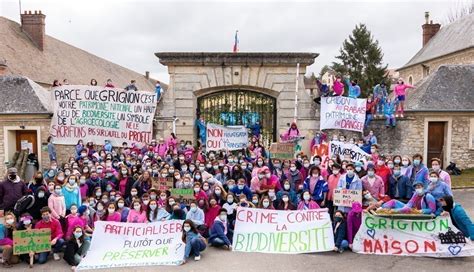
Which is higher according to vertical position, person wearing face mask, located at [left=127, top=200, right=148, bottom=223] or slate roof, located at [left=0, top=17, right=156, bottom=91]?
slate roof, located at [left=0, top=17, right=156, bottom=91]

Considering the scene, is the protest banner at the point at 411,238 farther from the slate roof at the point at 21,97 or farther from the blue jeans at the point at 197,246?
the slate roof at the point at 21,97

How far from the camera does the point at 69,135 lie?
14242mm

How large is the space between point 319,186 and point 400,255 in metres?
2.20

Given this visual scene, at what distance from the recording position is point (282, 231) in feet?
26.0

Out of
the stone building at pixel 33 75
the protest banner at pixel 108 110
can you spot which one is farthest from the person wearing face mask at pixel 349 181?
the stone building at pixel 33 75

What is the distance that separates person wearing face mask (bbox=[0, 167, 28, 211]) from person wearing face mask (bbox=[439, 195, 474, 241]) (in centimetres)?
866

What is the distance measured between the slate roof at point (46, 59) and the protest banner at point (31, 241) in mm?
20121

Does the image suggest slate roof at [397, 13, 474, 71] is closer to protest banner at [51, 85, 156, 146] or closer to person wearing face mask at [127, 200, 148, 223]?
protest banner at [51, 85, 156, 146]

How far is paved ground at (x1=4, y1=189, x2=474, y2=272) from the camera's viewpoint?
22.2 ft

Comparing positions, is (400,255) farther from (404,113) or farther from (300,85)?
(404,113)

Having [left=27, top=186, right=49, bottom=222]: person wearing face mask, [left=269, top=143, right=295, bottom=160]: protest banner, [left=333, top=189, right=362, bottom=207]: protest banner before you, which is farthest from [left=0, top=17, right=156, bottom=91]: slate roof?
[left=333, top=189, right=362, bottom=207]: protest banner

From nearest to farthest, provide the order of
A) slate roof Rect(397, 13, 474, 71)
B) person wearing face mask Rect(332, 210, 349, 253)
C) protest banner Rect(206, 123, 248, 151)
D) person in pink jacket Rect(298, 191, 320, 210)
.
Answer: person wearing face mask Rect(332, 210, 349, 253)
person in pink jacket Rect(298, 191, 320, 210)
protest banner Rect(206, 123, 248, 151)
slate roof Rect(397, 13, 474, 71)

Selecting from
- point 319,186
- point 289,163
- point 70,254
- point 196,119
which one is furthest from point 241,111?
point 70,254

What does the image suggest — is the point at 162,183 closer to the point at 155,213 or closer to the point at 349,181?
the point at 155,213
